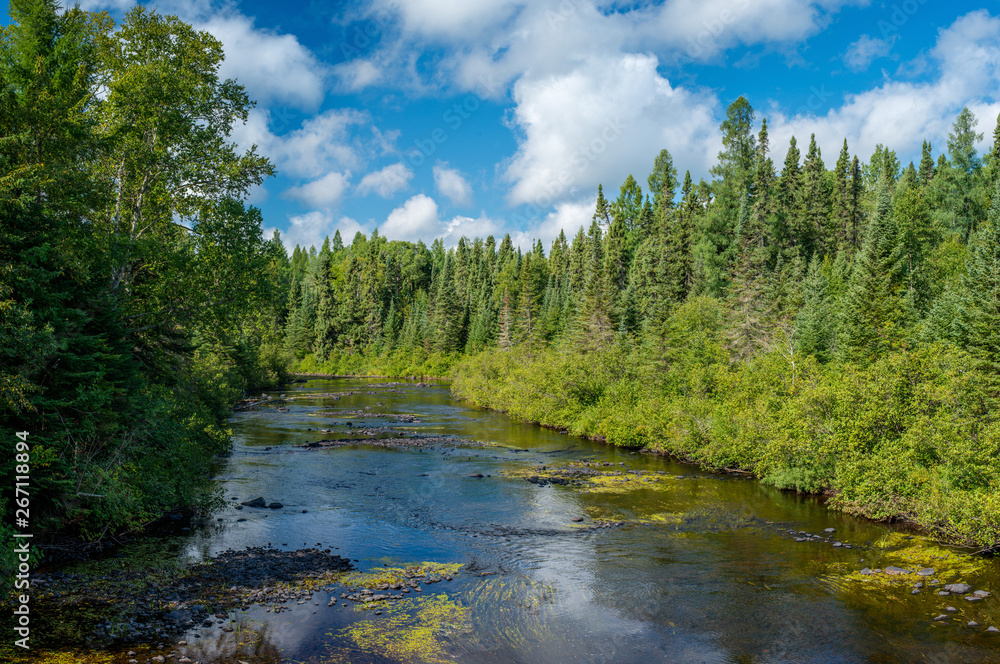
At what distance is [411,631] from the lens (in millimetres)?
13336

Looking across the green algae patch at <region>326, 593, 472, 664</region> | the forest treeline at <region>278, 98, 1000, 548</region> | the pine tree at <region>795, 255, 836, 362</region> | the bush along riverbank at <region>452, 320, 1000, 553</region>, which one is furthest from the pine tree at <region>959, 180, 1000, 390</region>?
the green algae patch at <region>326, 593, 472, 664</region>

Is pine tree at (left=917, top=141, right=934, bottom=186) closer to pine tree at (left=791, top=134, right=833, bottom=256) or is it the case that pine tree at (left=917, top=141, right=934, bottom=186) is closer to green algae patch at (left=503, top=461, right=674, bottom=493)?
pine tree at (left=791, top=134, right=833, bottom=256)

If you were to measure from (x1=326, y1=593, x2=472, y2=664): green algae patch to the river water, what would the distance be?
5cm

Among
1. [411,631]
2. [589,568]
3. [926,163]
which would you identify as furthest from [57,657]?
[926,163]

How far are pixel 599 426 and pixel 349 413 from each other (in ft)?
82.5

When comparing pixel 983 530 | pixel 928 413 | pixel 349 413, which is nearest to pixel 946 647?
pixel 983 530

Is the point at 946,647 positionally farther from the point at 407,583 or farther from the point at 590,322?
the point at 590,322

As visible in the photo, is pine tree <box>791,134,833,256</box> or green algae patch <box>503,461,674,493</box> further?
pine tree <box>791,134,833,256</box>

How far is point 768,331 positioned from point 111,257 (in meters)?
44.2

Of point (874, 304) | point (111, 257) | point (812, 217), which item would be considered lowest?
point (111, 257)

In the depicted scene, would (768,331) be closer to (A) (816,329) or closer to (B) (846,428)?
(A) (816,329)

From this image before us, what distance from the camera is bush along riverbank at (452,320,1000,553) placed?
19781 millimetres

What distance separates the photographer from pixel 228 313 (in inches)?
899

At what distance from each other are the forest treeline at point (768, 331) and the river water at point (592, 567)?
260cm
